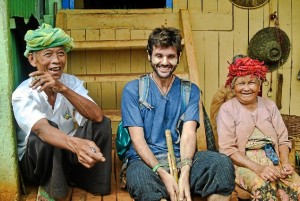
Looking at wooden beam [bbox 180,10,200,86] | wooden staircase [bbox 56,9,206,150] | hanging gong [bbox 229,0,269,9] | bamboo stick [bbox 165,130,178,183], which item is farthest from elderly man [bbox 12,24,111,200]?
hanging gong [bbox 229,0,269,9]

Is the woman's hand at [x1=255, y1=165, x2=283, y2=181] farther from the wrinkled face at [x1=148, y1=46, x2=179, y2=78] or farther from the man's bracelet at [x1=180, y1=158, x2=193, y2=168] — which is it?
the wrinkled face at [x1=148, y1=46, x2=179, y2=78]

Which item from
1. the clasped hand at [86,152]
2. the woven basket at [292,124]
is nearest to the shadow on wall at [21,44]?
the clasped hand at [86,152]

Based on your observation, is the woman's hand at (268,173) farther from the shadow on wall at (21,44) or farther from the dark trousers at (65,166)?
the shadow on wall at (21,44)

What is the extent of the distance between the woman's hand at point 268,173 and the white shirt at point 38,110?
1.35 meters

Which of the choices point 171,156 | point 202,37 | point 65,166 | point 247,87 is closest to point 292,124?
point 202,37

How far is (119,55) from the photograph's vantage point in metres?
5.64

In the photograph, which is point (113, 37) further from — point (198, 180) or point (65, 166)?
point (198, 180)

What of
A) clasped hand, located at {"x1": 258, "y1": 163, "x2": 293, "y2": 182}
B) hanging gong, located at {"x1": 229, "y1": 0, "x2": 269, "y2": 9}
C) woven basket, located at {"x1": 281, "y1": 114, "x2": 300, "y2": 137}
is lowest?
clasped hand, located at {"x1": 258, "y1": 163, "x2": 293, "y2": 182}

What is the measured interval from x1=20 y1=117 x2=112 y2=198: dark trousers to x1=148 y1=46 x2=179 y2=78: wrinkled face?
0.53 meters

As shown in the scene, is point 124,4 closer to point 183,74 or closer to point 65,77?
point 183,74

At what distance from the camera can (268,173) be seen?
12.1ft

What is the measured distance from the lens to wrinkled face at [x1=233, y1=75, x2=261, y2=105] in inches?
157

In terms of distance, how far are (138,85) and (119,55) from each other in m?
1.91

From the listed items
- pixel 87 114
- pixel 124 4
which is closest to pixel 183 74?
pixel 87 114
